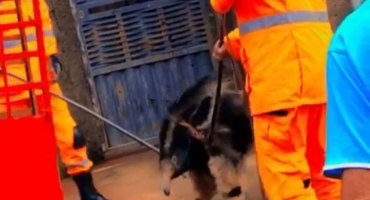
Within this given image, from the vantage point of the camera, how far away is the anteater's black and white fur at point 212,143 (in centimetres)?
546

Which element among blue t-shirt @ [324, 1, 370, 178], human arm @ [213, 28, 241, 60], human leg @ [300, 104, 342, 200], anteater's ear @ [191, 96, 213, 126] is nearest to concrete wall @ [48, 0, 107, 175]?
anteater's ear @ [191, 96, 213, 126]

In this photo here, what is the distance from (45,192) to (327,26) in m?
1.43

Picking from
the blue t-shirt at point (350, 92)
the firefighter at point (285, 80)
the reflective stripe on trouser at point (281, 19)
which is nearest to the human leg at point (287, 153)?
the firefighter at point (285, 80)

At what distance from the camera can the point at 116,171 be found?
6980 mm

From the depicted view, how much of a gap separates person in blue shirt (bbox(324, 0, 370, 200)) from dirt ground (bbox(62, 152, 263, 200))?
12.2 feet

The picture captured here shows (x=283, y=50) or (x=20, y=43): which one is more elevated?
(x=20, y=43)

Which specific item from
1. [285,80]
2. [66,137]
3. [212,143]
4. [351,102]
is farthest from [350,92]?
[66,137]

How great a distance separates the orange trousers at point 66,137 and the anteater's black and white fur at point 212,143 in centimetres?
53

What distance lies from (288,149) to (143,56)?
306 centimetres

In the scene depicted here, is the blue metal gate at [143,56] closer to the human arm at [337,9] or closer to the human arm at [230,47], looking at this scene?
the human arm at [337,9]

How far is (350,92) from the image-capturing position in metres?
1.97

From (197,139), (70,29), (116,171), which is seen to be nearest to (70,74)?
(70,29)

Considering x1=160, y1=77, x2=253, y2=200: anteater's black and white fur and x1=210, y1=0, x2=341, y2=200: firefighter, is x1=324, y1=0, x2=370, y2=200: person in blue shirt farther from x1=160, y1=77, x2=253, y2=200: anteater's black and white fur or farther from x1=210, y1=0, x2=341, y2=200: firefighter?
x1=160, y1=77, x2=253, y2=200: anteater's black and white fur

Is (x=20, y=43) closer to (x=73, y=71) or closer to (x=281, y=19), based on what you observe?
(x=281, y=19)
